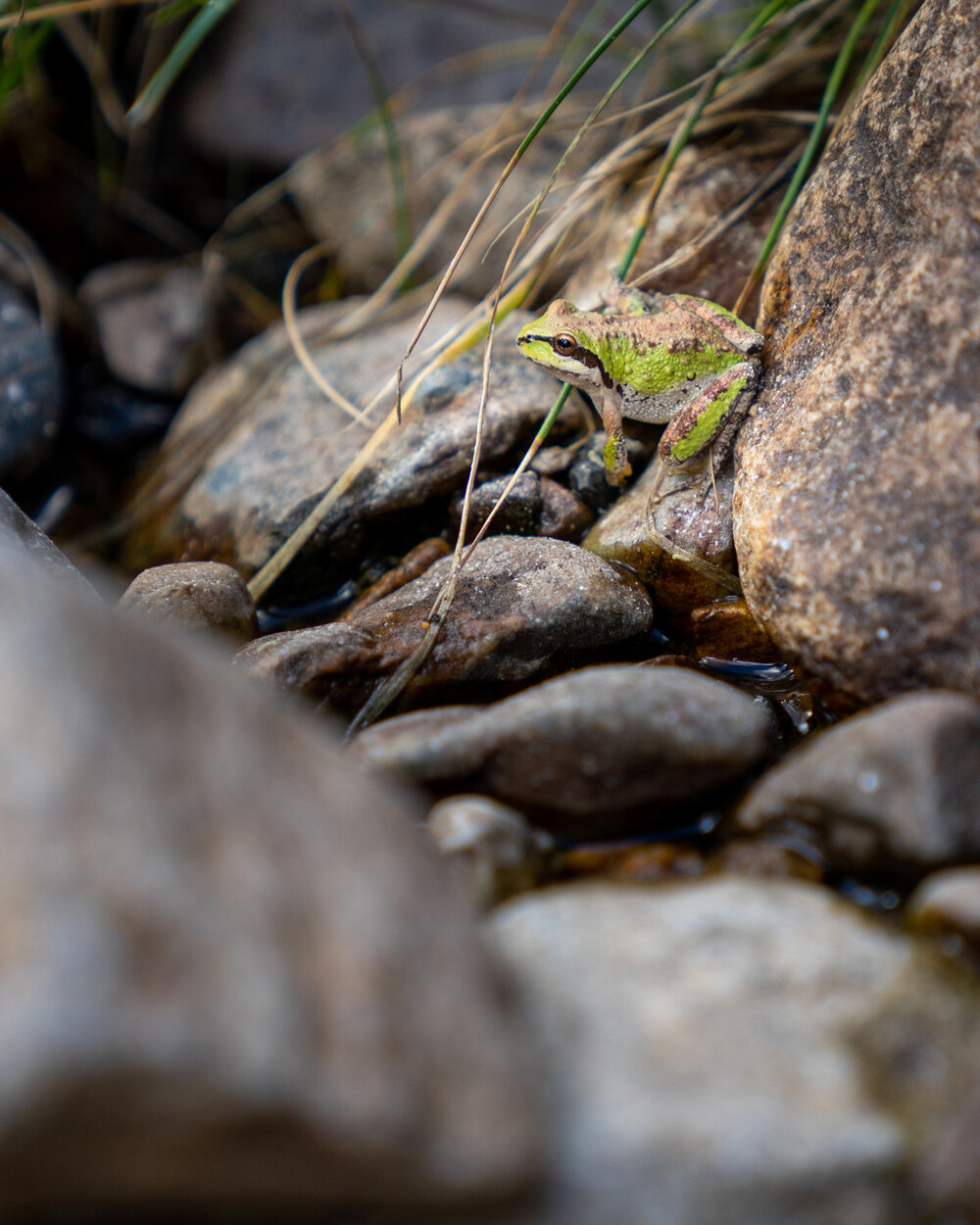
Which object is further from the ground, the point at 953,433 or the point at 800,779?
the point at 953,433

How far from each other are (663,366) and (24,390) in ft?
11.1

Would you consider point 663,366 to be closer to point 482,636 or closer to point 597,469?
point 597,469

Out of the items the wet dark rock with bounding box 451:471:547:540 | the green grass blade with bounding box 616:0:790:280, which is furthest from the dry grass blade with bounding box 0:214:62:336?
the green grass blade with bounding box 616:0:790:280

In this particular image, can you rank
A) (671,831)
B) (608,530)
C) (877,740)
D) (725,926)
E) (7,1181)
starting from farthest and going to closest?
(608,530)
(671,831)
(877,740)
(725,926)
(7,1181)

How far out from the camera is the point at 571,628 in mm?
2938

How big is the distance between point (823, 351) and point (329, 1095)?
2.64 meters

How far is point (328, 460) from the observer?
3.87 m

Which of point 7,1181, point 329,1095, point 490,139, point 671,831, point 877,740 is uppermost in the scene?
point 490,139

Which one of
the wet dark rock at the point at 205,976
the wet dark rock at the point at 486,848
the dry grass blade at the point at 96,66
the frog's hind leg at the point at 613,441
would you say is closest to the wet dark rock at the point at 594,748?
the wet dark rock at the point at 486,848

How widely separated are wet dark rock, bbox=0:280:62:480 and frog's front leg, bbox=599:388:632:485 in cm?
309

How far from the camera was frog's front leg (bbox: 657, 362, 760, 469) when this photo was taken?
3084 mm

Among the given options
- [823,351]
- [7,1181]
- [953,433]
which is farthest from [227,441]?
[7,1181]

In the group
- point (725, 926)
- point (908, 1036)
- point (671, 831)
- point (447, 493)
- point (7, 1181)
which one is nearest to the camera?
point (7, 1181)

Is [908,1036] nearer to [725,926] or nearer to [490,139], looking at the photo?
[725,926]
